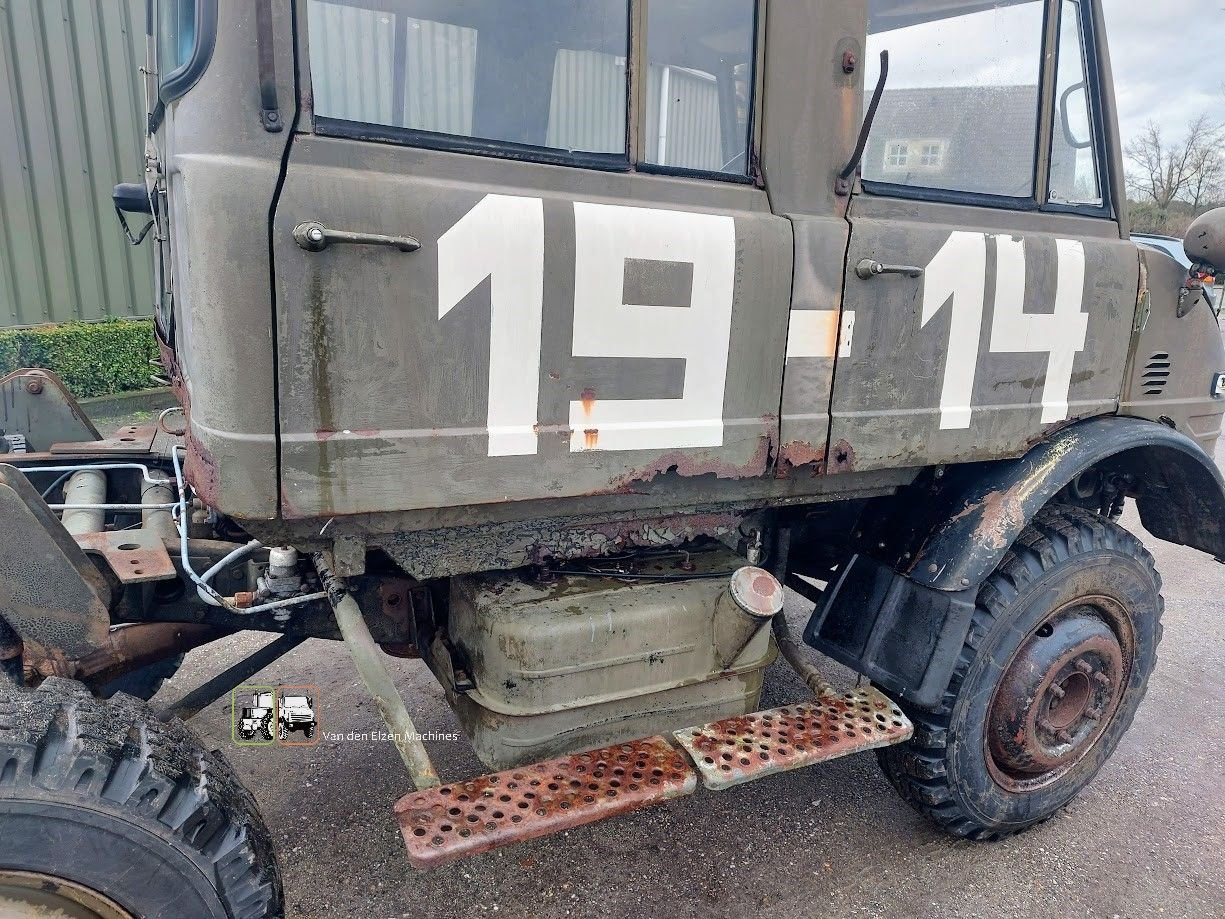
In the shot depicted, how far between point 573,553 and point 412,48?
4.31 ft

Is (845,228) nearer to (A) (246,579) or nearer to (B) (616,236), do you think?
(B) (616,236)

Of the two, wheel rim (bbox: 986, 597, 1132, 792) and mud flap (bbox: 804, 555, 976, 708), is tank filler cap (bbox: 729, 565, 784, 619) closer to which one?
mud flap (bbox: 804, 555, 976, 708)

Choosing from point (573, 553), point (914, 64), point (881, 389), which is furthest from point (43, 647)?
point (914, 64)

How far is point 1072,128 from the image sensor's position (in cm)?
272

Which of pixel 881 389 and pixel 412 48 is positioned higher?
pixel 412 48

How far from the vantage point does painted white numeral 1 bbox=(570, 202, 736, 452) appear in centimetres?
199

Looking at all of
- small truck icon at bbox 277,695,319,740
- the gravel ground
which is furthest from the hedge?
the gravel ground

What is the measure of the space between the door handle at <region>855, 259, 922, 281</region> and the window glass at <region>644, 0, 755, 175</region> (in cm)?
40

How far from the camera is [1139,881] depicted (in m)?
2.82

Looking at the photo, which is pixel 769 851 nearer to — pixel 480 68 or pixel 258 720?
pixel 258 720

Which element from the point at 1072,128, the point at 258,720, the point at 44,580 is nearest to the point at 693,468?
the point at 44,580

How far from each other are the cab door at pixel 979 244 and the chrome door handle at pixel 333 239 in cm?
119

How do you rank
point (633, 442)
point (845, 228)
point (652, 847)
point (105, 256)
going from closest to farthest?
point (633, 442)
point (845, 228)
point (652, 847)
point (105, 256)

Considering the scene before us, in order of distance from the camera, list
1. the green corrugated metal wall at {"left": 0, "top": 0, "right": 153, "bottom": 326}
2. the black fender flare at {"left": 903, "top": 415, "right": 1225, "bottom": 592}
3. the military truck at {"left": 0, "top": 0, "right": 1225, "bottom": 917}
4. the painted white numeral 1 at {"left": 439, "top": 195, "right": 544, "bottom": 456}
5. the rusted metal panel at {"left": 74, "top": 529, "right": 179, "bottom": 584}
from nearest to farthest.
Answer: the military truck at {"left": 0, "top": 0, "right": 1225, "bottom": 917} → the painted white numeral 1 at {"left": 439, "top": 195, "right": 544, "bottom": 456} → the rusted metal panel at {"left": 74, "top": 529, "right": 179, "bottom": 584} → the black fender flare at {"left": 903, "top": 415, "right": 1225, "bottom": 592} → the green corrugated metal wall at {"left": 0, "top": 0, "right": 153, "bottom": 326}
